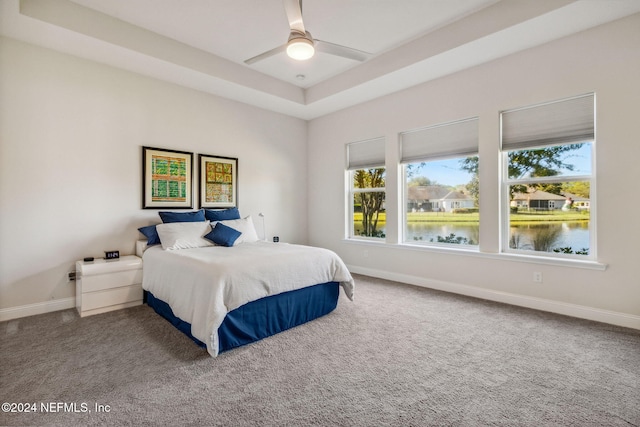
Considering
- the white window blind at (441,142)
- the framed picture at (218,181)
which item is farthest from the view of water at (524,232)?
the framed picture at (218,181)

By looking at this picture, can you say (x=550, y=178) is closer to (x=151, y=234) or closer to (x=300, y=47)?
(x=300, y=47)

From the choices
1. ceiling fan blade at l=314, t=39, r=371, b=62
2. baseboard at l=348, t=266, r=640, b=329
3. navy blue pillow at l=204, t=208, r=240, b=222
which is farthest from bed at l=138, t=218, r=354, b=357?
ceiling fan blade at l=314, t=39, r=371, b=62

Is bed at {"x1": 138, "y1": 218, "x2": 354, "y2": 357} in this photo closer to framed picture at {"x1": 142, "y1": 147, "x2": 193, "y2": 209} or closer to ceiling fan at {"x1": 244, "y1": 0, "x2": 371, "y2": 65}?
framed picture at {"x1": 142, "y1": 147, "x2": 193, "y2": 209}

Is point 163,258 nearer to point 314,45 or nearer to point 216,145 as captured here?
point 216,145

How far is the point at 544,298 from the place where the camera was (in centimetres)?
322

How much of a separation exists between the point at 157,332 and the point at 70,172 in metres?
2.10

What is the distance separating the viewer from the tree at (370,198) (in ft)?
16.2

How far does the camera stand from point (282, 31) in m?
3.34

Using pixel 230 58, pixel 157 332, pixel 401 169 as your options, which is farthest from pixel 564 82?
pixel 157 332

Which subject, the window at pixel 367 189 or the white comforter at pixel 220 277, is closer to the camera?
the white comforter at pixel 220 277

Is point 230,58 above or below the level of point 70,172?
above

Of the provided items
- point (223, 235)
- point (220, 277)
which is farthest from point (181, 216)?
point (220, 277)

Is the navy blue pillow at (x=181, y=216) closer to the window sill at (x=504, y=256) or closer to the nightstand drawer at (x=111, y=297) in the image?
the nightstand drawer at (x=111, y=297)

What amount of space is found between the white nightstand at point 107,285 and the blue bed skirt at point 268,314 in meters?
0.28
